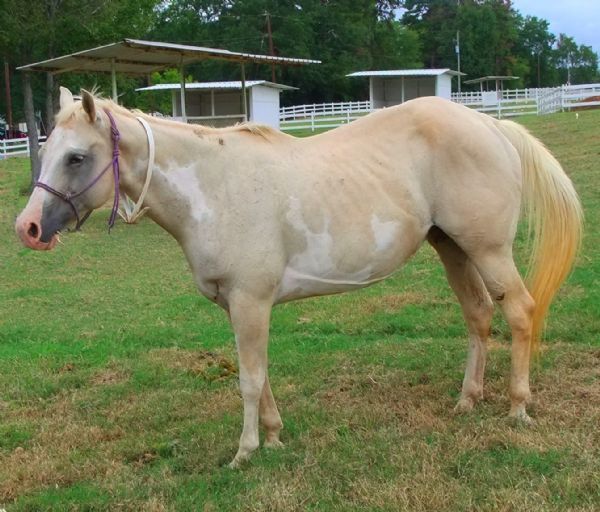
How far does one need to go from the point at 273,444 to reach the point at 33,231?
175 cm

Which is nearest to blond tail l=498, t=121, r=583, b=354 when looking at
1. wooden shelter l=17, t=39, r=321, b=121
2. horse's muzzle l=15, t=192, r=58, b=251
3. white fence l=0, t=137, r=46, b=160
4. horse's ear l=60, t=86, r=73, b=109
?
horse's ear l=60, t=86, r=73, b=109

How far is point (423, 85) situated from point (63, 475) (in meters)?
37.8

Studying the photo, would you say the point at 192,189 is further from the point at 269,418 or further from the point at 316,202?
the point at 269,418

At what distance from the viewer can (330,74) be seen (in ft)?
201

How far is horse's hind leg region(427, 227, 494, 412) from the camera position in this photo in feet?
14.8

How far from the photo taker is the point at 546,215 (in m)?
4.40

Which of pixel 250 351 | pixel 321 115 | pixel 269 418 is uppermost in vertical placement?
pixel 321 115

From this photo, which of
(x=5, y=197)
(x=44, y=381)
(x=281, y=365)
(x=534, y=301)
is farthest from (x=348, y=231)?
(x=5, y=197)

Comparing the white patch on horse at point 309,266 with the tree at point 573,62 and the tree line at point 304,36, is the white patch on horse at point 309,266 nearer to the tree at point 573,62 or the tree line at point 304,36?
the tree line at point 304,36

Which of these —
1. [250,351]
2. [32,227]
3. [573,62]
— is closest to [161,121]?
[32,227]

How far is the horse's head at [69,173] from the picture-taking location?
11.0 ft

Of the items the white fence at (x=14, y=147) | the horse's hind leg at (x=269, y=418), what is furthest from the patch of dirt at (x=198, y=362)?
the white fence at (x=14, y=147)

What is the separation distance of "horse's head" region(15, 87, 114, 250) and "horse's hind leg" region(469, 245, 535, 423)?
219cm

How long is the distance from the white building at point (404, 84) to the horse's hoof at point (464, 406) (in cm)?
3437
